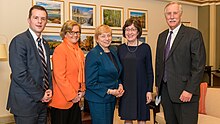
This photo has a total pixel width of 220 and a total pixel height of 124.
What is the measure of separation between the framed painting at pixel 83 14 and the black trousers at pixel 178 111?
3.57 metres

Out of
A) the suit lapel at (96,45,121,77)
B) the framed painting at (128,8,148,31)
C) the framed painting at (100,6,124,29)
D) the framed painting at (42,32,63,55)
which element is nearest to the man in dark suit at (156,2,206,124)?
the suit lapel at (96,45,121,77)

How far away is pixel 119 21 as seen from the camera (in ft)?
21.9

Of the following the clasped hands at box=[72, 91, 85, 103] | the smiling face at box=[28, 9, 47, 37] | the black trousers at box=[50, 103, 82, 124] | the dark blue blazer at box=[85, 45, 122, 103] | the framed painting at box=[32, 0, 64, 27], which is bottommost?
the black trousers at box=[50, 103, 82, 124]

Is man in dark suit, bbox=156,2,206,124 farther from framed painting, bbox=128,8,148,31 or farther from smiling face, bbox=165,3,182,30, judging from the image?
framed painting, bbox=128,8,148,31

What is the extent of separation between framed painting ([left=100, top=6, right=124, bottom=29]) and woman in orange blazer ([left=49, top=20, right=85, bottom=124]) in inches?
139

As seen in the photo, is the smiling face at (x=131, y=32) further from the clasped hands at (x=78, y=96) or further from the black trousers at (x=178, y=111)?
the clasped hands at (x=78, y=96)

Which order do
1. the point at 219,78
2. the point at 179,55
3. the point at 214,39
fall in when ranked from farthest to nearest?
1. the point at 214,39
2. the point at 219,78
3. the point at 179,55

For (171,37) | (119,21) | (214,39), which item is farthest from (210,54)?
(171,37)

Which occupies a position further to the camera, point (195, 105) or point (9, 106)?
point (195, 105)

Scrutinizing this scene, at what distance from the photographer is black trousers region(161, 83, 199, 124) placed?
264 centimetres

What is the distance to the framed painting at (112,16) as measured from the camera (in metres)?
6.36

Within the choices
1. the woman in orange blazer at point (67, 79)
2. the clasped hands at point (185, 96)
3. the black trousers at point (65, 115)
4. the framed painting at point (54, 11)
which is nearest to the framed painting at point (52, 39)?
the framed painting at point (54, 11)

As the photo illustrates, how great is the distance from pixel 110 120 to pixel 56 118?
57cm

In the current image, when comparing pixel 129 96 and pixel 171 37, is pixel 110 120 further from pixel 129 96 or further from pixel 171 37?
pixel 171 37
